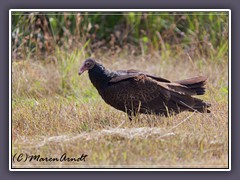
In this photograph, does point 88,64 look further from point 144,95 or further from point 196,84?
point 196,84

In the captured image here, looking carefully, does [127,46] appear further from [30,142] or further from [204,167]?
[204,167]

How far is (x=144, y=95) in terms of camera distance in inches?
271

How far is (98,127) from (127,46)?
3839 millimetres

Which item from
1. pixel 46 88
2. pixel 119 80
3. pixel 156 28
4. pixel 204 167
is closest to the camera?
pixel 204 167

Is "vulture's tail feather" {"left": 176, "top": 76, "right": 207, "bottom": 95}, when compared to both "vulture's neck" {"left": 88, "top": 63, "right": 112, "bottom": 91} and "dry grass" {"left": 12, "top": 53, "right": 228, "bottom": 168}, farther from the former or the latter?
"vulture's neck" {"left": 88, "top": 63, "right": 112, "bottom": 91}

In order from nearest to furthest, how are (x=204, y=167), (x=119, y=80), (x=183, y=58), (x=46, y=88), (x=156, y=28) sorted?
(x=204, y=167) → (x=119, y=80) → (x=46, y=88) → (x=183, y=58) → (x=156, y=28)

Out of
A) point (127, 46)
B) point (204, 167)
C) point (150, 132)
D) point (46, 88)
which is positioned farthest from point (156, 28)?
point (204, 167)

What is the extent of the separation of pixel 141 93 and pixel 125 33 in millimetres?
3980

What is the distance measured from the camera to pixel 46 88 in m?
8.70

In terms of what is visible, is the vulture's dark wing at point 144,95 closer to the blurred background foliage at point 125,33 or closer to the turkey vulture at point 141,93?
the turkey vulture at point 141,93

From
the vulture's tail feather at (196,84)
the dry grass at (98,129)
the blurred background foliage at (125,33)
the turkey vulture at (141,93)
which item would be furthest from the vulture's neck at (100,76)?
the blurred background foliage at (125,33)

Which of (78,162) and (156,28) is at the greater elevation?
(156,28)

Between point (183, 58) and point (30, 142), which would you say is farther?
point (183, 58)

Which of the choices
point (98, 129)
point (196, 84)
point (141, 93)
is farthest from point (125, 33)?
point (98, 129)
